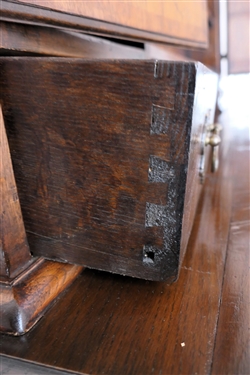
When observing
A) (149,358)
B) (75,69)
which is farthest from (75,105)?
(149,358)

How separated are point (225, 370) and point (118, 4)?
1.76ft

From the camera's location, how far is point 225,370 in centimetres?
34

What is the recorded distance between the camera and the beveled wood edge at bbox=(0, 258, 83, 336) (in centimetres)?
41

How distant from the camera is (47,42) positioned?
0.51 metres

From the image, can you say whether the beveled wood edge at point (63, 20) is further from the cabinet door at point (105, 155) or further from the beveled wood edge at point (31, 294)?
the beveled wood edge at point (31, 294)

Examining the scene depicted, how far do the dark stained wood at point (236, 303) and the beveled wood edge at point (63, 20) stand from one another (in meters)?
0.39

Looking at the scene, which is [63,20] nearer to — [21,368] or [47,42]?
[47,42]

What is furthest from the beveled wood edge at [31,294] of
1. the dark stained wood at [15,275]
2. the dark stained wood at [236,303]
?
the dark stained wood at [236,303]

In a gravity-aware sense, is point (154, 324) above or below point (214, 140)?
below

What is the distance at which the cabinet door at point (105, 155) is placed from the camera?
36 cm

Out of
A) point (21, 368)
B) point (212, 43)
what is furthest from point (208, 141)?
point (212, 43)

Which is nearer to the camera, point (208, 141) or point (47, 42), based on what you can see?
point (47, 42)

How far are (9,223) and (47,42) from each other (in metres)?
0.26

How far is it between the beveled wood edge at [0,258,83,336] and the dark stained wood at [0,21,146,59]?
0.27m
